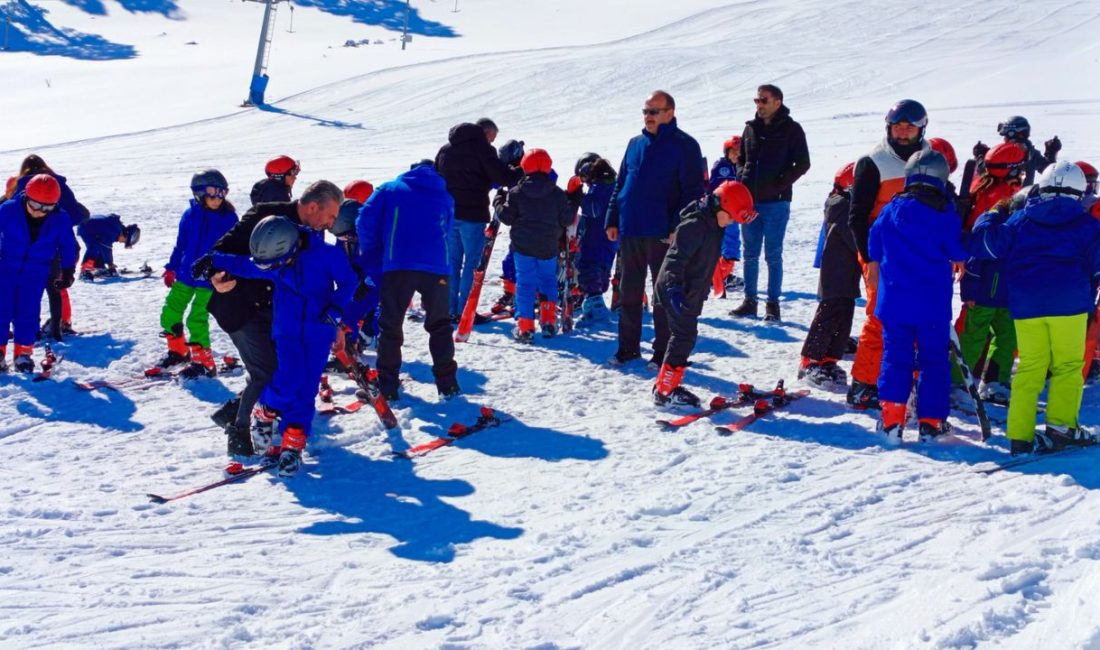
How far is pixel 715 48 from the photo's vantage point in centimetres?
3722

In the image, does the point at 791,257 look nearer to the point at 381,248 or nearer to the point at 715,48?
the point at 381,248

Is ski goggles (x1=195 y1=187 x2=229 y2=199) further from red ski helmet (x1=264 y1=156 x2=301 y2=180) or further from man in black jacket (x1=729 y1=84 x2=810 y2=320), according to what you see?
man in black jacket (x1=729 y1=84 x2=810 y2=320)

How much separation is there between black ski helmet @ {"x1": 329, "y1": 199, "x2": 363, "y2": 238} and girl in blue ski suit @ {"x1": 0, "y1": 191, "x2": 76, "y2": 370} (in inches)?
85.9

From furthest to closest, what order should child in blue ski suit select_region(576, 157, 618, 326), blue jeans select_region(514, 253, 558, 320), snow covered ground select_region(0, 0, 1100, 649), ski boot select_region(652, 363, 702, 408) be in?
child in blue ski suit select_region(576, 157, 618, 326) < blue jeans select_region(514, 253, 558, 320) < ski boot select_region(652, 363, 702, 408) < snow covered ground select_region(0, 0, 1100, 649)

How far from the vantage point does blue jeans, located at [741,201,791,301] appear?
32.2 feet

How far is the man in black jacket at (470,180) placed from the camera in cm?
987

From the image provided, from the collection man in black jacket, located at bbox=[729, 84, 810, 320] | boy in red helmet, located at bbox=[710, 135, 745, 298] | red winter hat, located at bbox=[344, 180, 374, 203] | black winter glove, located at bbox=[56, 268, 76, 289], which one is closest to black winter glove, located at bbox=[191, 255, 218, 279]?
red winter hat, located at bbox=[344, 180, 374, 203]

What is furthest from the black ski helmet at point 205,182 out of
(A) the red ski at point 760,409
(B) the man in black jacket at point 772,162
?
(B) the man in black jacket at point 772,162

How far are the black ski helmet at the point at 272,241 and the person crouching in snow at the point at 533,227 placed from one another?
11.5ft

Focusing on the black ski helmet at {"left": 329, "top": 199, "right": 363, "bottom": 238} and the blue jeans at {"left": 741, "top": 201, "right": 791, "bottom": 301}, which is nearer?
the black ski helmet at {"left": 329, "top": 199, "right": 363, "bottom": 238}

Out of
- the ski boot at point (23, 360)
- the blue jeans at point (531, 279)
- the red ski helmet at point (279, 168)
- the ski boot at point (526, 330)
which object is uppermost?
the red ski helmet at point (279, 168)

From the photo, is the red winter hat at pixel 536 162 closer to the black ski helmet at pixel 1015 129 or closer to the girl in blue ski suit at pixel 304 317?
the girl in blue ski suit at pixel 304 317

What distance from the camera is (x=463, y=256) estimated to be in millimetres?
10266

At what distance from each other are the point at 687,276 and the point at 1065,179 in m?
2.50
